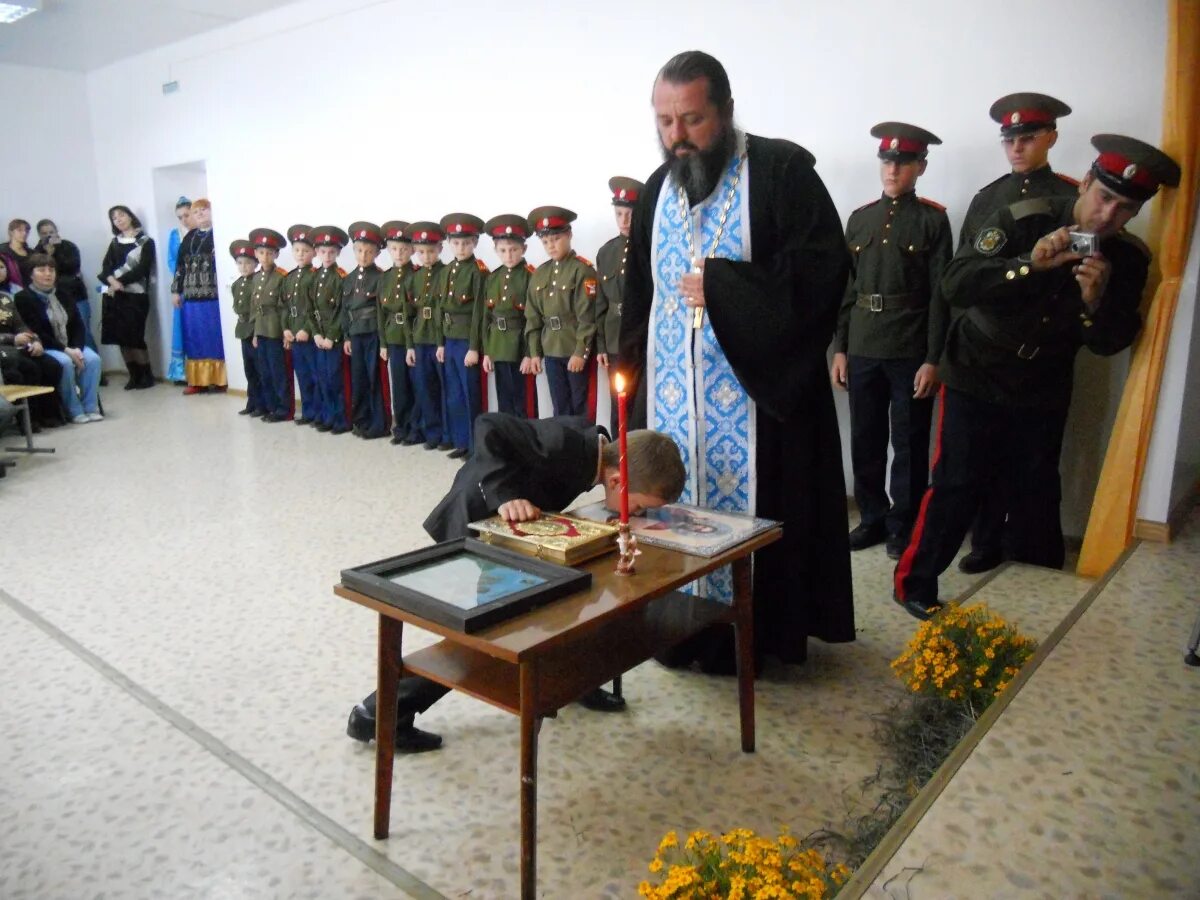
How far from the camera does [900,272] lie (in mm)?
3549

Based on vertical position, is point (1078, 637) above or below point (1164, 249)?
below

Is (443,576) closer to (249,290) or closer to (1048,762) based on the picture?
(1048,762)

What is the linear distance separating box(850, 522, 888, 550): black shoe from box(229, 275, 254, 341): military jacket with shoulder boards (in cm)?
538

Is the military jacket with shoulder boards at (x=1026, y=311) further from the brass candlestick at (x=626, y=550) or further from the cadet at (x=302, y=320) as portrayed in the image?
the cadet at (x=302, y=320)

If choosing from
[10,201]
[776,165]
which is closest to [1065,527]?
[776,165]

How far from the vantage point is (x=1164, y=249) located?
2.84 metres

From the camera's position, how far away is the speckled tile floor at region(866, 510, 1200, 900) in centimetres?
131

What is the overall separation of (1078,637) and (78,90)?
425 inches

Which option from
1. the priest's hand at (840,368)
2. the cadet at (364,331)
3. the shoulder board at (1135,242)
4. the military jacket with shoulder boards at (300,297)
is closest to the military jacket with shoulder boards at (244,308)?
the military jacket with shoulder boards at (300,297)

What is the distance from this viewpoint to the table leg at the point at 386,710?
5.35 ft

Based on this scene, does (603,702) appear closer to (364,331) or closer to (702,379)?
(702,379)

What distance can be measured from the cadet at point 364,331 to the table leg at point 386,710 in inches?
184

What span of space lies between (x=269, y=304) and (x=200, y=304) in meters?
1.90

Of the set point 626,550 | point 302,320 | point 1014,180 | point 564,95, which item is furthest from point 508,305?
point 626,550
